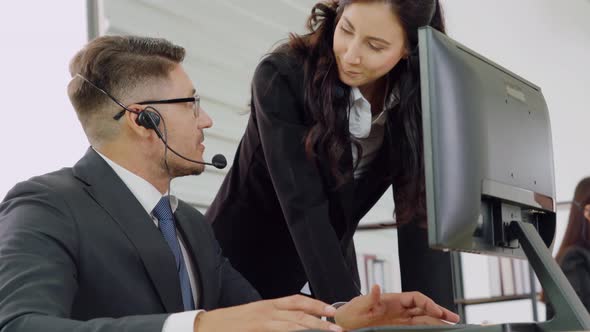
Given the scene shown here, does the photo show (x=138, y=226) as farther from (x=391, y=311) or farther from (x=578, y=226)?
(x=578, y=226)

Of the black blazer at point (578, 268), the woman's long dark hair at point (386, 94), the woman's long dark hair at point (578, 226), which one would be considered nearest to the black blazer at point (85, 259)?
the woman's long dark hair at point (386, 94)

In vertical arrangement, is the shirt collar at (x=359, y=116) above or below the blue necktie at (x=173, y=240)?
above

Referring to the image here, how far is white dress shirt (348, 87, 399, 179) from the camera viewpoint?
172 centimetres

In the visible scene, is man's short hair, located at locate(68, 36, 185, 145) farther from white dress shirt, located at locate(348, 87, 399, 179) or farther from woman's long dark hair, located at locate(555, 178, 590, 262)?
woman's long dark hair, located at locate(555, 178, 590, 262)

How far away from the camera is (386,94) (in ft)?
5.91

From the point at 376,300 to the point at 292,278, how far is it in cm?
60

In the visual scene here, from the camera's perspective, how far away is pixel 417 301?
1.30 meters

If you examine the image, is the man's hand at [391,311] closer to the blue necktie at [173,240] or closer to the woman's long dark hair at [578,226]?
the blue necktie at [173,240]

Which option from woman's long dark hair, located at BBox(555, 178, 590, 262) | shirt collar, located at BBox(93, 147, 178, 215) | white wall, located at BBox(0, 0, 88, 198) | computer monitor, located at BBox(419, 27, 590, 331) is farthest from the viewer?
woman's long dark hair, located at BBox(555, 178, 590, 262)

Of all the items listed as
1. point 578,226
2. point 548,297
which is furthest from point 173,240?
point 578,226

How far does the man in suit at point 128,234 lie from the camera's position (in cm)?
107

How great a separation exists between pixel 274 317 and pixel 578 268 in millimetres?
2855

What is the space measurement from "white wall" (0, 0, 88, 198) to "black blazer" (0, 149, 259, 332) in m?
1.26

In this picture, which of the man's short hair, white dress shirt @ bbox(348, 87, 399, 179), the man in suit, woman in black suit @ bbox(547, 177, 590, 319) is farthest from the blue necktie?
woman in black suit @ bbox(547, 177, 590, 319)
